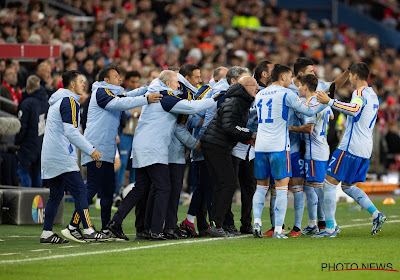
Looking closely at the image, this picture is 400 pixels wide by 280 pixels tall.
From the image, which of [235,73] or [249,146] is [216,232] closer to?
[249,146]

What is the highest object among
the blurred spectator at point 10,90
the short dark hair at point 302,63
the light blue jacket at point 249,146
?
the short dark hair at point 302,63

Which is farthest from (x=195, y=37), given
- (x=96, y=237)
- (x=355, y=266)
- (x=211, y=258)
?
(x=355, y=266)

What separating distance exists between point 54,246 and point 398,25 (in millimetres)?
30455

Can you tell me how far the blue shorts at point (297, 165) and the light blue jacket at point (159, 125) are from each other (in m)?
1.29

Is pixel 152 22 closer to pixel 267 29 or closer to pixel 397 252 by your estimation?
pixel 267 29

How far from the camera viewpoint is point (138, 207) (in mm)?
11219

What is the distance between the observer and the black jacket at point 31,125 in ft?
48.8

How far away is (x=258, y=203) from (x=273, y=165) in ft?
1.69

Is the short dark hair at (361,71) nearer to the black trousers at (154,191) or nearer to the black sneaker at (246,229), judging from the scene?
the black sneaker at (246,229)

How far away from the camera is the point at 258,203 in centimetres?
1054

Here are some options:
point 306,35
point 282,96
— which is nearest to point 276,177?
point 282,96

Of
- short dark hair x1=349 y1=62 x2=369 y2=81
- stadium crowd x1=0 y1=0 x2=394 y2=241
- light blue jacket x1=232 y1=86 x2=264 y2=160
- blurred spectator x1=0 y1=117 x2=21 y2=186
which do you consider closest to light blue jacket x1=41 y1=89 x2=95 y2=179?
stadium crowd x1=0 y1=0 x2=394 y2=241

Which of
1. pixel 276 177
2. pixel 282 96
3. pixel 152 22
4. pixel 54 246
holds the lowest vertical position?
pixel 54 246

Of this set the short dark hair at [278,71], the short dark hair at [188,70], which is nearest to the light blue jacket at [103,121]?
the short dark hair at [188,70]
